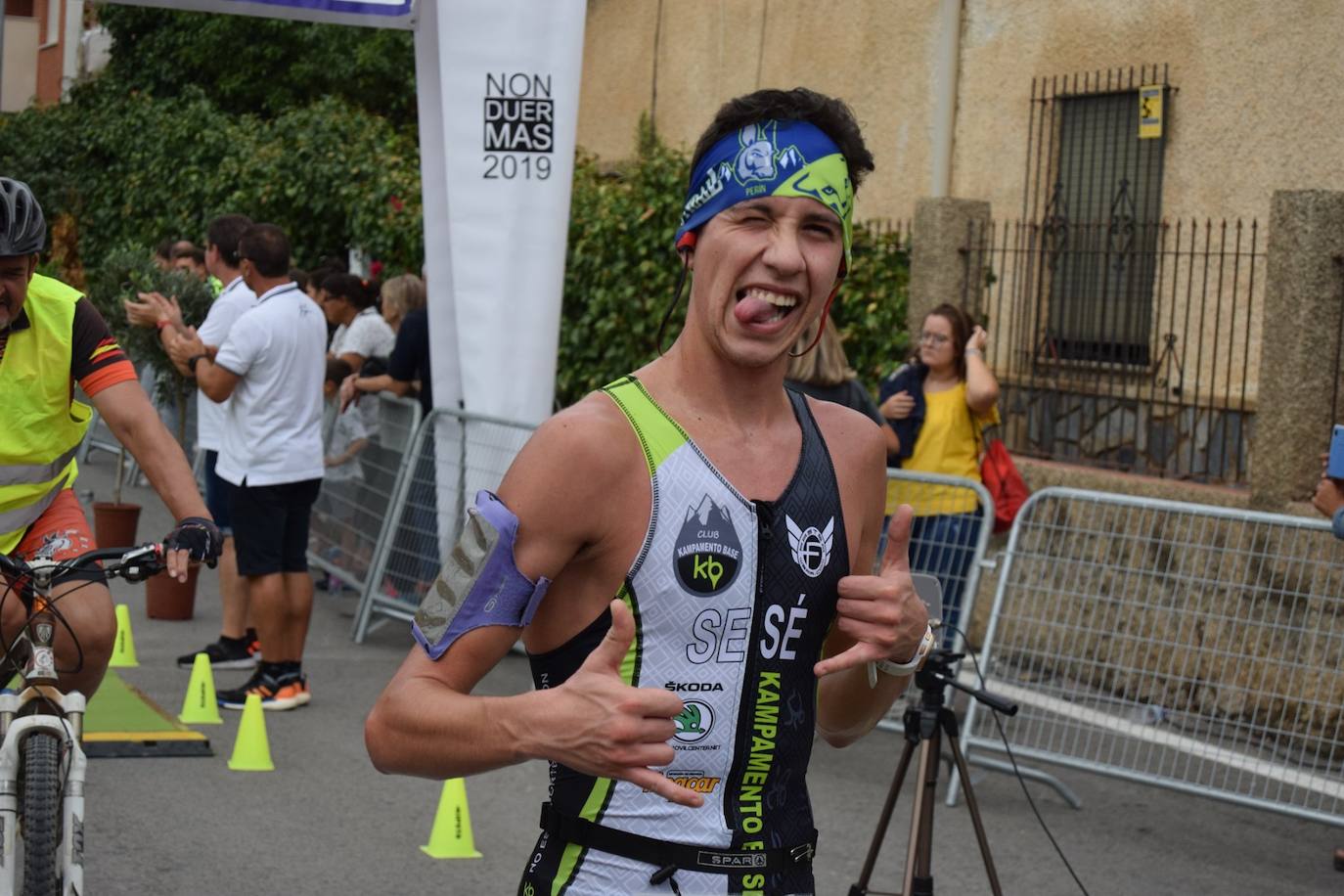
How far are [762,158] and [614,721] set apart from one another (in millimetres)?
898

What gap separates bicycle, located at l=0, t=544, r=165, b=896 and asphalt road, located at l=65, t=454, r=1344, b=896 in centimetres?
131

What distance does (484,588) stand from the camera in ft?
7.41

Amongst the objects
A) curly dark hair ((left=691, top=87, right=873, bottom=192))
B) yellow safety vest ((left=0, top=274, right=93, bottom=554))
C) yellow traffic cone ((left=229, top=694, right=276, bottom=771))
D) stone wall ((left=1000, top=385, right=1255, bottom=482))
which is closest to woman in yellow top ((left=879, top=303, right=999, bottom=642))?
stone wall ((left=1000, top=385, right=1255, bottom=482))

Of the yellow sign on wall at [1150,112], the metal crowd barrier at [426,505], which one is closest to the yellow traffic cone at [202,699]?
the metal crowd barrier at [426,505]

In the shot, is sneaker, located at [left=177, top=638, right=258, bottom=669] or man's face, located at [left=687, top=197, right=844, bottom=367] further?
sneaker, located at [left=177, top=638, right=258, bottom=669]

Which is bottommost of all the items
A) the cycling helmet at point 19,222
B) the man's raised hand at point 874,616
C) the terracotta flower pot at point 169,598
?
A: the terracotta flower pot at point 169,598

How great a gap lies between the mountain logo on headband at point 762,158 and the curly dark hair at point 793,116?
39mm

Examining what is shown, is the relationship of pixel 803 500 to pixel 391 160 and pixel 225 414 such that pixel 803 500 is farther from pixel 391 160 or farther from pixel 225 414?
pixel 391 160

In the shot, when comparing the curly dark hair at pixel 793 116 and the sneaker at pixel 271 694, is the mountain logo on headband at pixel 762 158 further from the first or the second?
the sneaker at pixel 271 694

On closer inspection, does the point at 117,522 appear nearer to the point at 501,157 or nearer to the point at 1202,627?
the point at 501,157

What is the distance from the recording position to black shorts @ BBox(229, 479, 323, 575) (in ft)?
26.8

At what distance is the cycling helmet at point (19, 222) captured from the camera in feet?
A: 15.1

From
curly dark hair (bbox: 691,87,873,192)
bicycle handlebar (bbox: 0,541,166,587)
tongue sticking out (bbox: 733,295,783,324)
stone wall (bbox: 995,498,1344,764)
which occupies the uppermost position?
curly dark hair (bbox: 691,87,873,192)

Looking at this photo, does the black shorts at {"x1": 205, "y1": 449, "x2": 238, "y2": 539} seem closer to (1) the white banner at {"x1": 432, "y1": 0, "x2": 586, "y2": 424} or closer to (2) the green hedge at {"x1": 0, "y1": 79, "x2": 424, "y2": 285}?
(1) the white banner at {"x1": 432, "y1": 0, "x2": 586, "y2": 424}
